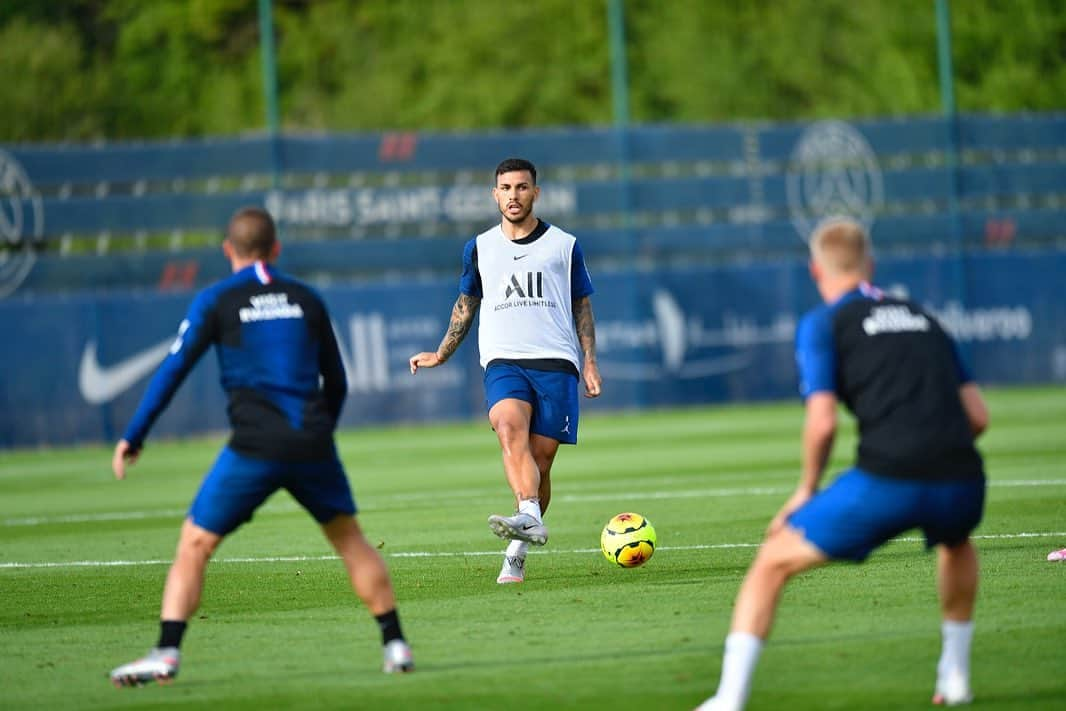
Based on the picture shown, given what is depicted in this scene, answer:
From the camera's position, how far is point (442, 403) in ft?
96.7

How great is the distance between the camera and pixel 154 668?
7.40 metres

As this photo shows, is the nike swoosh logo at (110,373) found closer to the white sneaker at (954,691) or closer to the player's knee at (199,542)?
the player's knee at (199,542)

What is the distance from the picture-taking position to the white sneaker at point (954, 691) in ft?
22.1

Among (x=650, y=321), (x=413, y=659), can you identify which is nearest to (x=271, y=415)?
(x=413, y=659)

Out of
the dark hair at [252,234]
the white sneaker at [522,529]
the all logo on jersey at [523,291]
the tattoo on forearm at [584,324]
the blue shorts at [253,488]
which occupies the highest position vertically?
the dark hair at [252,234]

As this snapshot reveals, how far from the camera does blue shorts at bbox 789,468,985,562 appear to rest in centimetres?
653

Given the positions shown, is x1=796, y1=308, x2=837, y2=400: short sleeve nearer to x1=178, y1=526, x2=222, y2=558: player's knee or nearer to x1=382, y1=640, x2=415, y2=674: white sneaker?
x1=382, y1=640, x2=415, y2=674: white sneaker

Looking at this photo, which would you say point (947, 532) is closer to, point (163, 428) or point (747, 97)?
point (163, 428)

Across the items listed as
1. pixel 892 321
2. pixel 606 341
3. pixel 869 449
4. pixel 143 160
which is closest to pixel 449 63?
pixel 143 160

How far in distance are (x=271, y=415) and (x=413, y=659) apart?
127 centimetres

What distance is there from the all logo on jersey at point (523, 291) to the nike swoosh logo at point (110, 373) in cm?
1778

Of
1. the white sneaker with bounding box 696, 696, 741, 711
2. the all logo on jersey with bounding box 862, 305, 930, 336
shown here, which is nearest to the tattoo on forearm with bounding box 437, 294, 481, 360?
the all logo on jersey with bounding box 862, 305, 930, 336

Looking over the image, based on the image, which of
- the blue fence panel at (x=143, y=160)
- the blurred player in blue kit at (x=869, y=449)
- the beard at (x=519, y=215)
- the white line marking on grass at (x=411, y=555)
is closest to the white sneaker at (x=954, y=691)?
the blurred player in blue kit at (x=869, y=449)

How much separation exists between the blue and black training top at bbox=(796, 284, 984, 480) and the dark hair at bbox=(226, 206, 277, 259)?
89.7 inches
